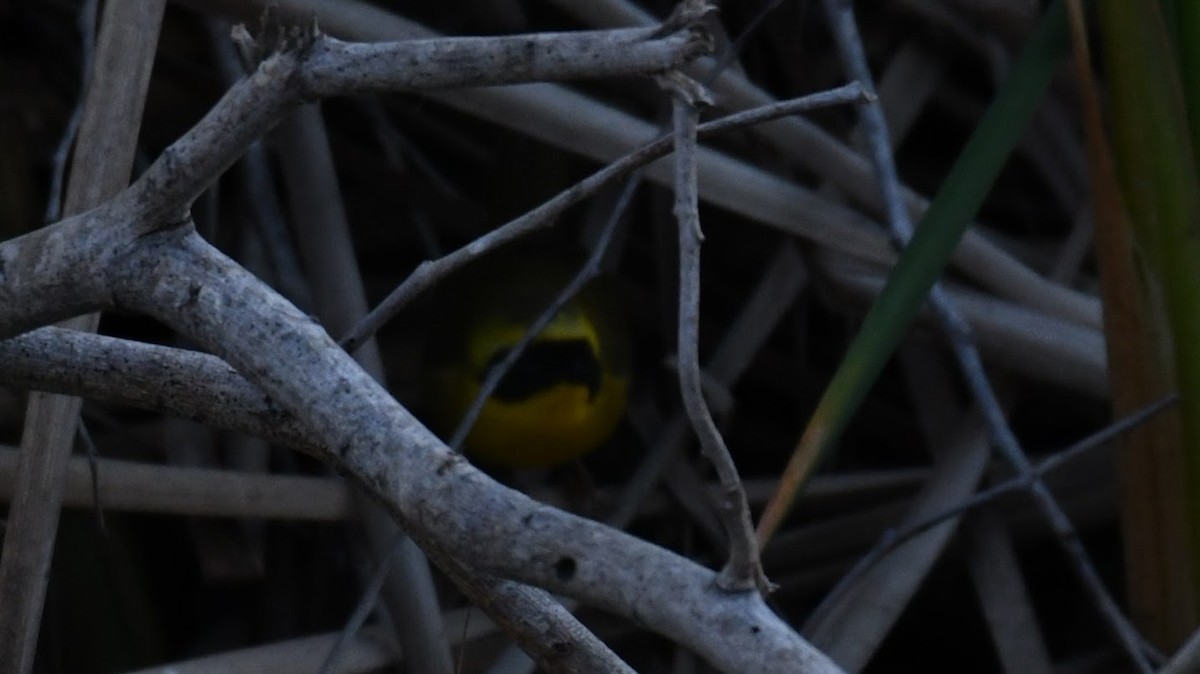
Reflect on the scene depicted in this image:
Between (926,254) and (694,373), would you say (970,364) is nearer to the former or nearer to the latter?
(926,254)

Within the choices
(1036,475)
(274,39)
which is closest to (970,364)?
(1036,475)

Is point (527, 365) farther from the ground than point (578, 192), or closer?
closer

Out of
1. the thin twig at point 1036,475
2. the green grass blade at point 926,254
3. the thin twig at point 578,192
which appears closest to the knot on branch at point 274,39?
the thin twig at point 578,192

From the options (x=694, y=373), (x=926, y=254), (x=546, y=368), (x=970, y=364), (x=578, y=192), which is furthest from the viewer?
(x=546, y=368)

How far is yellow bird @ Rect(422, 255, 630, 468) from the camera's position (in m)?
1.61

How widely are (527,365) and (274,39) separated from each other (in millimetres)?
1136

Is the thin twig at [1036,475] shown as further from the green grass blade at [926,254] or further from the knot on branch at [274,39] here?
the knot on branch at [274,39]

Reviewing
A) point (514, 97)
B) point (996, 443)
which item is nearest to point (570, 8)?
point (514, 97)

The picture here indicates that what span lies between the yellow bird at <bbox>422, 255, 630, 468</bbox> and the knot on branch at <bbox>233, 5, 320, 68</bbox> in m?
1.04

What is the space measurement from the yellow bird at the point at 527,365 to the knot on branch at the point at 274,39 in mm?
1035

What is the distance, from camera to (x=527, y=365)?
168cm

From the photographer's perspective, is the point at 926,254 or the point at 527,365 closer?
the point at 926,254

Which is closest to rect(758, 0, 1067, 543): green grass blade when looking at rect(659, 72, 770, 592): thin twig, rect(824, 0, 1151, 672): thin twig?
rect(824, 0, 1151, 672): thin twig

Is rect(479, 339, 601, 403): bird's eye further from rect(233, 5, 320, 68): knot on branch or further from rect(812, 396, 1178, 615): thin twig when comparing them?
rect(233, 5, 320, 68): knot on branch
